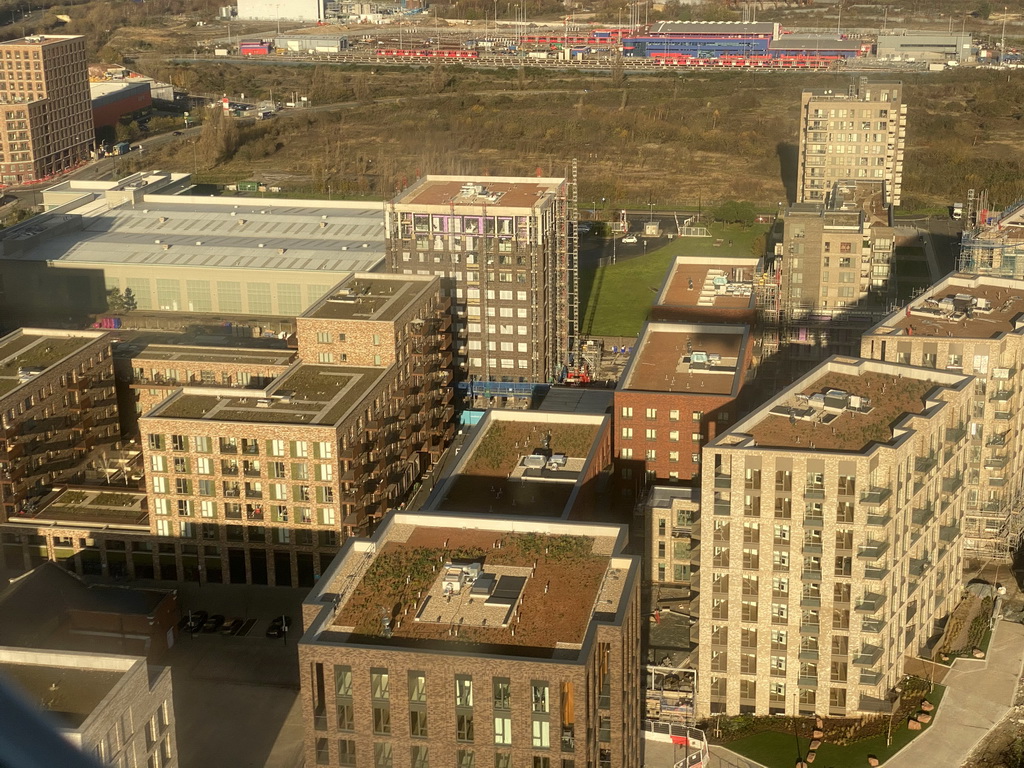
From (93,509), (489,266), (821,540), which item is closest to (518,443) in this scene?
(821,540)

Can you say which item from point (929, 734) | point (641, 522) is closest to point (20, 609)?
point (641, 522)

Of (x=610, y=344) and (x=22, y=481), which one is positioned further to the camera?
(x=610, y=344)

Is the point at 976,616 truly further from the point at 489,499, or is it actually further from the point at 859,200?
the point at 859,200

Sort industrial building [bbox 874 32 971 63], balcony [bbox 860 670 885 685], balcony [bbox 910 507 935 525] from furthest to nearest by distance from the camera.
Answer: industrial building [bbox 874 32 971 63]
balcony [bbox 910 507 935 525]
balcony [bbox 860 670 885 685]

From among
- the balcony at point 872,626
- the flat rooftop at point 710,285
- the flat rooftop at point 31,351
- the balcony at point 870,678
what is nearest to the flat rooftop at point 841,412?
the balcony at point 872,626

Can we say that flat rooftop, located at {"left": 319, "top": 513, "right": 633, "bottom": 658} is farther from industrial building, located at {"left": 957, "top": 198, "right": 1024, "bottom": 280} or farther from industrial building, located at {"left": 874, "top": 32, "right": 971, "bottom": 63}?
industrial building, located at {"left": 874, "top": 32, "right": 971, "bottom": 63}

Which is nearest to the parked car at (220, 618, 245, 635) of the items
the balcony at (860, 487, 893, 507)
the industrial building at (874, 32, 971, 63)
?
the balcony at (860, 487, 893, 507)

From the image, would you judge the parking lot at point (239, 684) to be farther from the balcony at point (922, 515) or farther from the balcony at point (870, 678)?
the balcony at point (922, 515)
